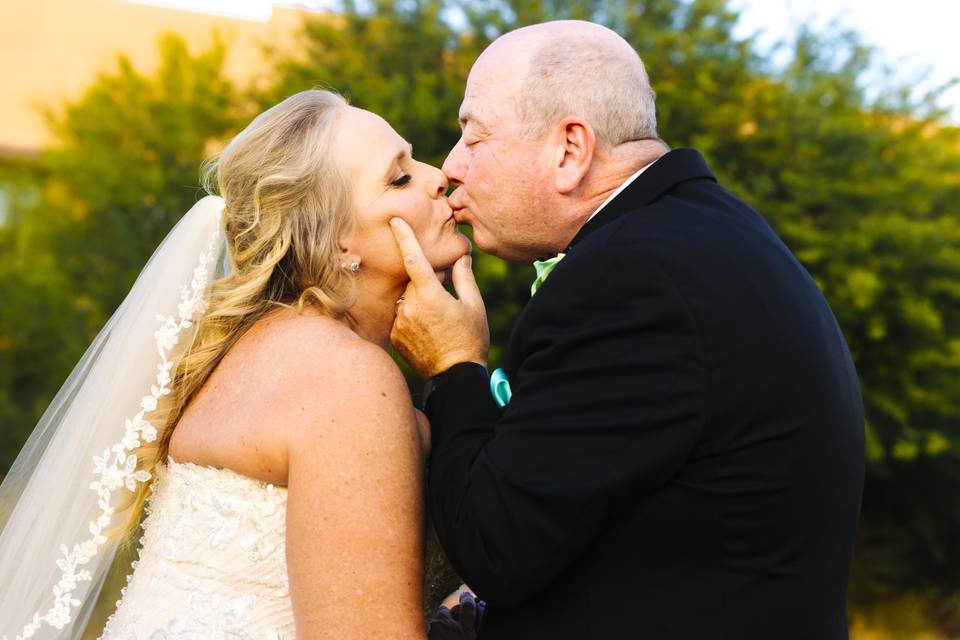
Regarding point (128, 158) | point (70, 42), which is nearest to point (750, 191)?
point (128, 158)

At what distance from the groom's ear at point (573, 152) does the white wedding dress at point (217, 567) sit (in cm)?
118

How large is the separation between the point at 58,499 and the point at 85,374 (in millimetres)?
439

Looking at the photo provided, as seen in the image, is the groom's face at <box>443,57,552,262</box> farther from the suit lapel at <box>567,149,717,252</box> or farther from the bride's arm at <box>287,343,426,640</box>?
the bride's arm at <box>287,343,426,640</box>

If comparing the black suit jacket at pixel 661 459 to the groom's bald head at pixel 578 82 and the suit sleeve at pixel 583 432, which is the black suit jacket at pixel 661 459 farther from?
the groom's bald head at pixel 578 82

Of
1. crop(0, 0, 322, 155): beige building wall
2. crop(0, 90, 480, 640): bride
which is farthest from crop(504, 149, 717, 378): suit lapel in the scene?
crop(0, 0, 322, 155): beige building wall

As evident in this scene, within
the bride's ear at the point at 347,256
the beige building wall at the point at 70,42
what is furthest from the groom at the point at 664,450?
the beige building wall at the point at 70,42

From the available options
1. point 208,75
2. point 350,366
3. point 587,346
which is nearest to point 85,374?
point 350,366

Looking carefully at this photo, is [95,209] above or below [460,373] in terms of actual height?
below

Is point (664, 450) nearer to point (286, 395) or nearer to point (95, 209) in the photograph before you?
point (286, 395)

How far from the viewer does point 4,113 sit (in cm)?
1540

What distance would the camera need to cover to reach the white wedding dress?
9.86 feet

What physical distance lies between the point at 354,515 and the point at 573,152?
3.81 ft

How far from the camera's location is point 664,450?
2.36 meters

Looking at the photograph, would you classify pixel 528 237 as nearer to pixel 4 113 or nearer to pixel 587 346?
pixel 587 346
